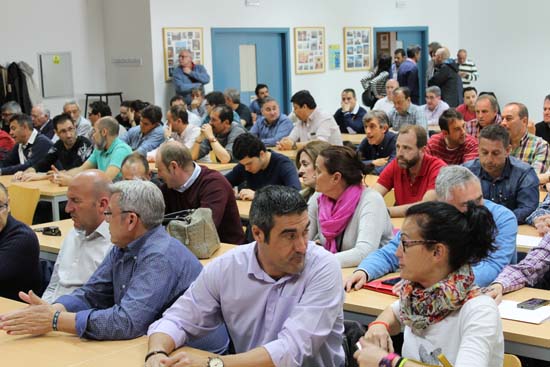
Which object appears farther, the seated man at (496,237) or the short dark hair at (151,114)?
the short dark hair at (151,114)

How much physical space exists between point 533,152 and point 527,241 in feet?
7.16

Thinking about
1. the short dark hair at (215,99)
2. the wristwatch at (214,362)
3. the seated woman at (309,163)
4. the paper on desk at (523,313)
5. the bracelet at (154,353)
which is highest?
the short dark hair at (215,99)

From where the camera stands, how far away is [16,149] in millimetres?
8586

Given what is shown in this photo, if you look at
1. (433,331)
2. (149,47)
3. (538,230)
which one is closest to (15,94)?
(149,47)

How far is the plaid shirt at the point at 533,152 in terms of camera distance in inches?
243

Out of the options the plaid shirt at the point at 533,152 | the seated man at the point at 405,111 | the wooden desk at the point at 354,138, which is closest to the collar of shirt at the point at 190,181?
the plaid shirt at the point at 533,152

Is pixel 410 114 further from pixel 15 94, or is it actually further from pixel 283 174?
pixel 15 94

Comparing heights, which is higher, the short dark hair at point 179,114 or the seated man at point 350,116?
the short dark hair at point 179,114

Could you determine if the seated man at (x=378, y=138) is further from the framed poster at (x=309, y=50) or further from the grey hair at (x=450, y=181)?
the framed poster at (x=309, y=50)

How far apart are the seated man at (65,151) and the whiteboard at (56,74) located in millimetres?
4256

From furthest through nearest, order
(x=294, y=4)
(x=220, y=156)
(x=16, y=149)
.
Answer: (x=294, y=4) → (x=16, y=149) → (x=220, y=156)

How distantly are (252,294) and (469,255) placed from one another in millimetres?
803

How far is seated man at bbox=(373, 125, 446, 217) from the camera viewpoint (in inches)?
212

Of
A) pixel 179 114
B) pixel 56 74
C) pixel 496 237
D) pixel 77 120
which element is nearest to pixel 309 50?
pixel 56 74
